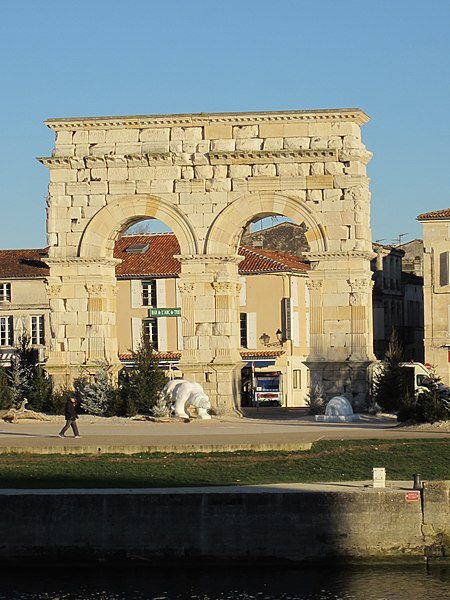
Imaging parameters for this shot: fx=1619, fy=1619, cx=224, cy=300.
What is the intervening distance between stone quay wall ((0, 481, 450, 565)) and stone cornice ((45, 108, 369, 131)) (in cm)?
2309

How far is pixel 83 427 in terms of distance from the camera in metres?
48.6

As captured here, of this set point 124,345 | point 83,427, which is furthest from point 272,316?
point 83,427

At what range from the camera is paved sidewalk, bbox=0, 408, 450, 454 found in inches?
1570

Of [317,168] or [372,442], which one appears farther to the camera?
[317,168]

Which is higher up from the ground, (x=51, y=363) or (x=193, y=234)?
(x=193, y=234)

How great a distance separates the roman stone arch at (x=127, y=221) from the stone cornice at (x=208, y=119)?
2.54 metres

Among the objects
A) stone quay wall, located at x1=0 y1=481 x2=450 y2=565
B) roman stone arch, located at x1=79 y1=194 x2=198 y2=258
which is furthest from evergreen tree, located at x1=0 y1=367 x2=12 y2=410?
stone quay wall, located at x1=0 y1=481 x2=450 y2=565

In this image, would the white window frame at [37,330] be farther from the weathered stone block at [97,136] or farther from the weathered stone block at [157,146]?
the weathered stone block at [157,146]

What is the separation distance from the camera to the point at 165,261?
8050 centimetres

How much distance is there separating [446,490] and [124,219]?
81.7 feet

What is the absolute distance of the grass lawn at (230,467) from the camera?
35000 mm

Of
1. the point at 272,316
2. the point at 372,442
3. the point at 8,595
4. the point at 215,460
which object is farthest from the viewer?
the point at 272,316

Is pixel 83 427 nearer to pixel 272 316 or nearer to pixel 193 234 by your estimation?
pixel 193 234

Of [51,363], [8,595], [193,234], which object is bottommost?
[8,595]
